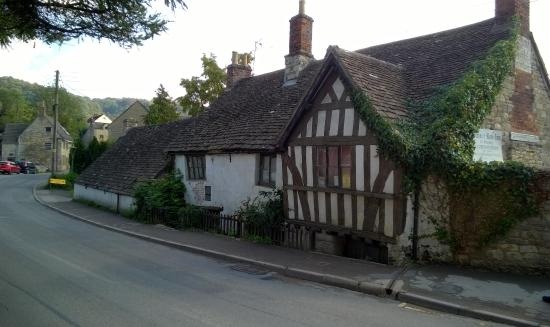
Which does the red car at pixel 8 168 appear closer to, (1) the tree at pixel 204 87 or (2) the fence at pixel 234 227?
(1) the tree at pixel 204 87

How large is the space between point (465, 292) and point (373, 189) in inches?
136

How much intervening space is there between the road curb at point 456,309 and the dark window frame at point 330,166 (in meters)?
3.97

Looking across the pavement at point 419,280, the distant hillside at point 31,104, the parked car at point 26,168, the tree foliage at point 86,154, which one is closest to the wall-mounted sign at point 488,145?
the pavement at point 419,280

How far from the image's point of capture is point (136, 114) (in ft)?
A: 207

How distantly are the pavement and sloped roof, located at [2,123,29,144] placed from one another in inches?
2742

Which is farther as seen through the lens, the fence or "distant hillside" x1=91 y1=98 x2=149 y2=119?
"distant hillside" x1=91 y1=98 x2=149 y2=119

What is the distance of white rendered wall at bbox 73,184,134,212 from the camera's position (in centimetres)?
2030

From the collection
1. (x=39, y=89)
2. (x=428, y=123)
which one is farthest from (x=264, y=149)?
(x=39, y=89)

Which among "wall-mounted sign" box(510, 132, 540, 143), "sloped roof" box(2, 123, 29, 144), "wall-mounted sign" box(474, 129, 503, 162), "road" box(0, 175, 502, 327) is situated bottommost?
"road" box(0, 175, 502, 327)

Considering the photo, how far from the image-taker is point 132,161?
23719mm

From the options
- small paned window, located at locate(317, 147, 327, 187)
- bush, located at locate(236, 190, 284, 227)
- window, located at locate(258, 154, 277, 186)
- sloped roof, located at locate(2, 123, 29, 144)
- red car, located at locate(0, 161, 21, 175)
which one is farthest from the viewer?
sloped roof, located at locate(2, 123, 29, 144)

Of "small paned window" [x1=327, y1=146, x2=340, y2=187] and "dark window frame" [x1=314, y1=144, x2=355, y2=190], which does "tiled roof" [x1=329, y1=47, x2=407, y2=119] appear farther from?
"small paned window" [x1=327, y1=146, x2=340, y2=187]

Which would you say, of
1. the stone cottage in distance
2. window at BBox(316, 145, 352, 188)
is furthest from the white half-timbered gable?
the stone cottage in distance

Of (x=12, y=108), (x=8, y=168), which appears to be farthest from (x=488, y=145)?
(x=12, y=108)
